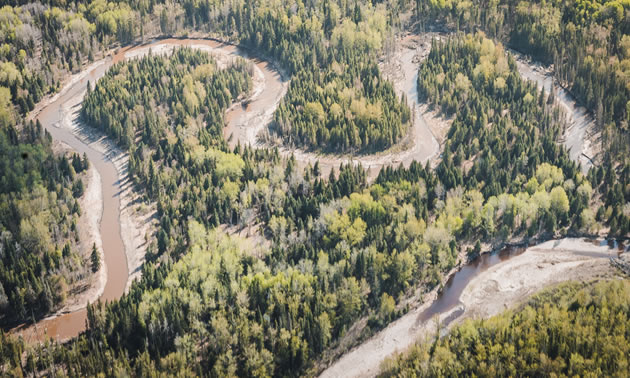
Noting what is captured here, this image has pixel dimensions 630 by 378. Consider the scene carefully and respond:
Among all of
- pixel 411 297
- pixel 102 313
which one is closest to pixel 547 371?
pixel 411 297

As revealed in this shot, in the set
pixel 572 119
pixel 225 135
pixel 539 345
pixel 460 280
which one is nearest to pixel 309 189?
pixel 460 280

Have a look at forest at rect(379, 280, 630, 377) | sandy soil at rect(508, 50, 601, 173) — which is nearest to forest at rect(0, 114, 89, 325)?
forest at rect(379, 280, 630, 377)

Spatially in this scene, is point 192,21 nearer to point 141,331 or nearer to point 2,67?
point 2,67

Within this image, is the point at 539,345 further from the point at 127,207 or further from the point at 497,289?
the point at 127,207

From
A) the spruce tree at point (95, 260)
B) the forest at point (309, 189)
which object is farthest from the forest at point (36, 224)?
the spruce tree at point (95, 260)

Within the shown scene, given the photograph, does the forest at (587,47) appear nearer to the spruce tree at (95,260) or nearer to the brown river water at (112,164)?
the brown river water at (112,164)

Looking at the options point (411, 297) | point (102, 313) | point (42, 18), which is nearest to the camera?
point (102, 313)

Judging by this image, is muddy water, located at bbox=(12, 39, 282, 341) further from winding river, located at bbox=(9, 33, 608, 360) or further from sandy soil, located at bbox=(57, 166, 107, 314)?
sandy soil, located at bbox=(57, 166, 107, 314)
